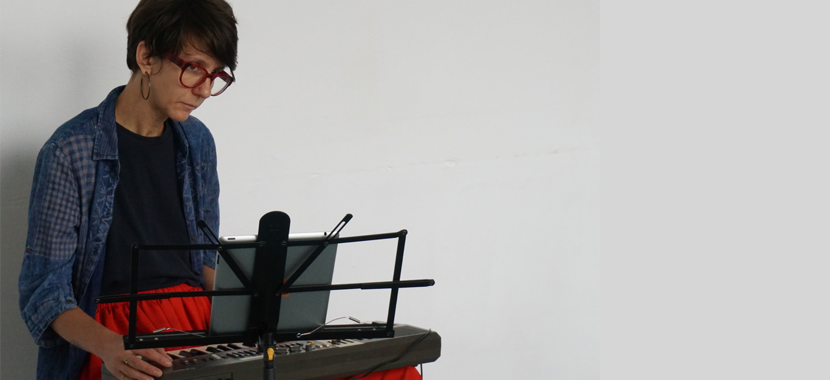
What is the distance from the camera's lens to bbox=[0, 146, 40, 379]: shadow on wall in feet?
6.55

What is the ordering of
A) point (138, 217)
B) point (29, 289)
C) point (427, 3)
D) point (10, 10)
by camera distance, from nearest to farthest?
point (29, 289) < point (138, 217) < point (10, 10) < point (427, 3)

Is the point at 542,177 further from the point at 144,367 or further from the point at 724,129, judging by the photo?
the point at 144,367

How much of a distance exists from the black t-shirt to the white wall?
0.37 m

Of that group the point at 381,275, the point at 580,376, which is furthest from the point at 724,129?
the point at 381,275

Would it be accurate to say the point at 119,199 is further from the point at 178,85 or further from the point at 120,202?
the point at 178,85

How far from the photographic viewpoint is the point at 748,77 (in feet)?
13.0

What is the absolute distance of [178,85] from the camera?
5.69 ft

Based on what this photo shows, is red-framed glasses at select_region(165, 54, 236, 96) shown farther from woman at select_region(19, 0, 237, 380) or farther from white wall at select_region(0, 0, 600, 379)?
white wall at select_region(0, 0, 600, 379)

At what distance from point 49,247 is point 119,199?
0.69 feet

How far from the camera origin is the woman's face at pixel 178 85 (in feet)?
5.65

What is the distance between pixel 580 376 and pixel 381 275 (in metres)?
1.23

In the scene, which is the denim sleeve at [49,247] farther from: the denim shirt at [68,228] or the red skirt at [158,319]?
the red skirt at [158,319]

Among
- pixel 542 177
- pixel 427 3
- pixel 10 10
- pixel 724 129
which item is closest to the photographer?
pixel 10 10

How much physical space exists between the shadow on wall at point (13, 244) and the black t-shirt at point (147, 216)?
38 cm
